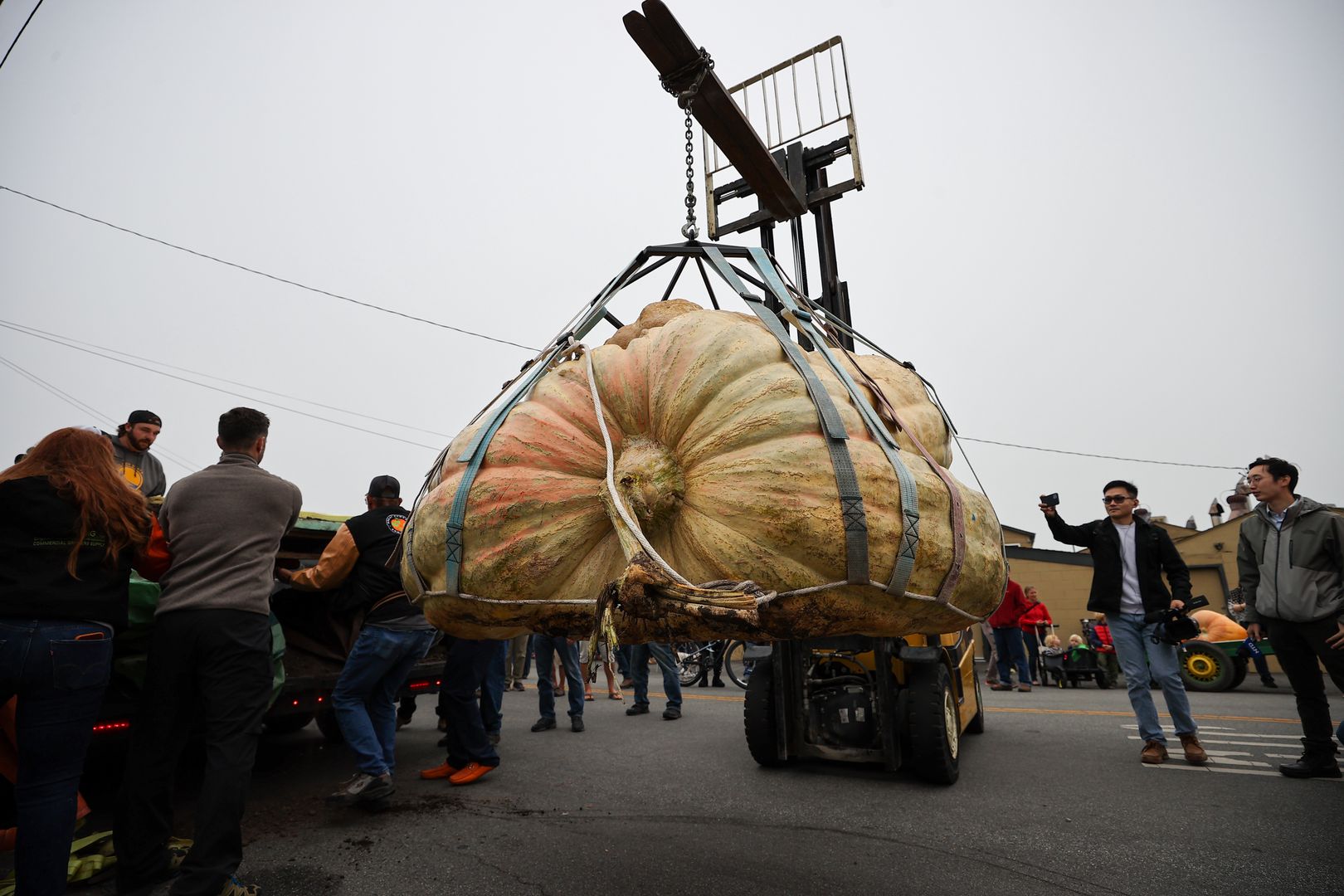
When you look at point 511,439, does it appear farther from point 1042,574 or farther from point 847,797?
point 1042,574

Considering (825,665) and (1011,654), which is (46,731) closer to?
(825,665)

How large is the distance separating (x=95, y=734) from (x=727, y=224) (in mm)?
5023

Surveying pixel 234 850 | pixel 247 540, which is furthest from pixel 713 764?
pixel 247 540

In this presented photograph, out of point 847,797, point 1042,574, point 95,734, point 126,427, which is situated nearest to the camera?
point 95,734

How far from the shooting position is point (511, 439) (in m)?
2.02

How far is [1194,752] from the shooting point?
4.56 metres

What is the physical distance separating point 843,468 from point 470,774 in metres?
3.78

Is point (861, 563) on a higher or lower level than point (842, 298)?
lower

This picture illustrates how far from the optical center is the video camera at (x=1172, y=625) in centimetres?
442

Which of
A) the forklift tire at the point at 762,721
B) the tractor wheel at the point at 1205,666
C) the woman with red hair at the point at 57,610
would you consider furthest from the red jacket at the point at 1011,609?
the woman with red hair at the point at 57,610

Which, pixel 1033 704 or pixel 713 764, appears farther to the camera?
pixel 1033 704

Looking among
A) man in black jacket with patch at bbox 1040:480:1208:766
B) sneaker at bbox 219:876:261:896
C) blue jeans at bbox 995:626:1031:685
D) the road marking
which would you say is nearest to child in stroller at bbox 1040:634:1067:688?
blue jeans at bbox 995:626:1031:685

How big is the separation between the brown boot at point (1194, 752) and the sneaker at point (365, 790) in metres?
5.07

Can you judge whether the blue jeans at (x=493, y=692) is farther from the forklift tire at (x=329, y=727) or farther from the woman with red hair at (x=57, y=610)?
the woman with red hair at (x=57, y=610)
